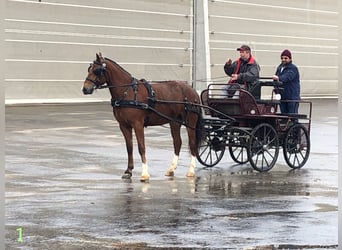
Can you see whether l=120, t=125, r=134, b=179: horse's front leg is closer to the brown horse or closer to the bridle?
the brown horse

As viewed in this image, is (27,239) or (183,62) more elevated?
(183,62)

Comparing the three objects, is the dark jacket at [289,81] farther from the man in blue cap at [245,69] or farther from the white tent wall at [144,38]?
the white tent wall at [144,38]

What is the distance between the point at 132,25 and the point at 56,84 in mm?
4809

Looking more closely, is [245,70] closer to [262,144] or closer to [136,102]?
[262,144]

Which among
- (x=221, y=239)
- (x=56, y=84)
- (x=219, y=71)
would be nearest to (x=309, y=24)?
(x=219, y=71)

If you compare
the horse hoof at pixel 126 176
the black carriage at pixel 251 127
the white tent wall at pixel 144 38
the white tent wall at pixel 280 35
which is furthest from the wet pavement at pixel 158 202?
the white tent wall at pixel 280 35

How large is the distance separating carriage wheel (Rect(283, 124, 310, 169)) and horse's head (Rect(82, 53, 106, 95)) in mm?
3713

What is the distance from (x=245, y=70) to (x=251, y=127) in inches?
38.9

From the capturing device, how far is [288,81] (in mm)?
13500

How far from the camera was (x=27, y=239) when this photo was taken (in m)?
7.21

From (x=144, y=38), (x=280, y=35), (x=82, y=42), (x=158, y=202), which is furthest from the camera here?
(x=280, y=35)

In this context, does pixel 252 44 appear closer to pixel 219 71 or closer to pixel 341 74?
pixel 219 71

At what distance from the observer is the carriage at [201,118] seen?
11.3 metres

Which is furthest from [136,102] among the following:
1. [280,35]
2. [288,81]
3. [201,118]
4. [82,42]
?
[280,35]
